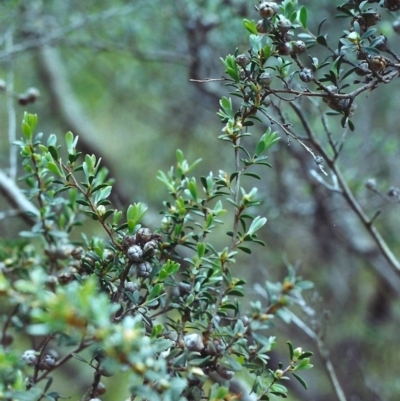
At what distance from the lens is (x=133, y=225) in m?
0.77

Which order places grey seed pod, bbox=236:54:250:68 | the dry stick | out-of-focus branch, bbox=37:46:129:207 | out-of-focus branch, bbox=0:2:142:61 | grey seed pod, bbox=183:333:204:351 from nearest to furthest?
1. grey seed pod, bbox=183:333:204:351
2. grey seed pod, bbox=236:54:250:68
3. the dry stick
4. out-of-focus branch, bbox=0:2:142:61
5. out-of-focus branch, bbox=37:46:129:207

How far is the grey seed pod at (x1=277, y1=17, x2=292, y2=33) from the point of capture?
78 centimetres

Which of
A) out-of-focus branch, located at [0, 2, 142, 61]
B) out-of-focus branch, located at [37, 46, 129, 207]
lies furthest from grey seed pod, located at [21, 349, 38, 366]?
out-of-focus branch, located at [37, 46, 129, 207]

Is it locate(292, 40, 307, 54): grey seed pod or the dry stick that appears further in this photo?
the dry stick

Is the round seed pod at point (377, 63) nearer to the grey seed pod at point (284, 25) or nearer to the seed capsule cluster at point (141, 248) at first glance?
the grey seed pod at point (284, 25)

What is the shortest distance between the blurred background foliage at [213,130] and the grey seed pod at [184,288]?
1095 mm

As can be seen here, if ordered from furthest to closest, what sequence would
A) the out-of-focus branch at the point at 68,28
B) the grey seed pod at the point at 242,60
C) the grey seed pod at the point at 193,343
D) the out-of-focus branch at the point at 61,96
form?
the out-of-focus branch at the point at 61,96
the out-of-focus branch at the point at 68,28
the grey seed pod at the point at 242,60
the grey seed pod at the point at 193,343

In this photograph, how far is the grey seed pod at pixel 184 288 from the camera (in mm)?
823

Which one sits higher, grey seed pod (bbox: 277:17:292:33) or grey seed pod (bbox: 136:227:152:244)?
grey seed pod (bbox: 277:17:292:33)

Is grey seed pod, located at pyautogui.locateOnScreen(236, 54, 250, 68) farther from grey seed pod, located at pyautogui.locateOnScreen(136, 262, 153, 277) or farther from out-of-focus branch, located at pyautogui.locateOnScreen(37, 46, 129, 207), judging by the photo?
out-of-focus branch, located at pyautogui.locateOnScreen(37, 46, 129, 207)

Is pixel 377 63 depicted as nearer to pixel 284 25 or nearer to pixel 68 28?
pixel 284 25

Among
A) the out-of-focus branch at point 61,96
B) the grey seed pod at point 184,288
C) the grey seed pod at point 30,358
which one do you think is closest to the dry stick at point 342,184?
the grey seed pod at point 184,288

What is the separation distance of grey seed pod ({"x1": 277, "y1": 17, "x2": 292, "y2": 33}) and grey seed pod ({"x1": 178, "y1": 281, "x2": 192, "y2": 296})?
426mm

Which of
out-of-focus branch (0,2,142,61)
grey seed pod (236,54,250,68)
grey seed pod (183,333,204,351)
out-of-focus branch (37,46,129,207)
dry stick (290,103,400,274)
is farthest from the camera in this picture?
out-of-focus branch (37,46,129,207)
